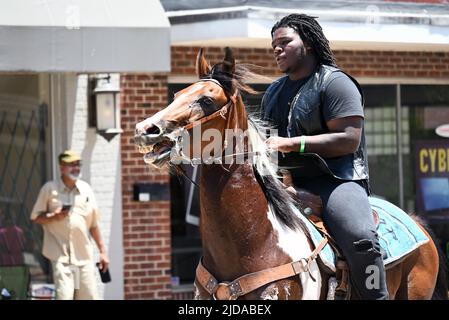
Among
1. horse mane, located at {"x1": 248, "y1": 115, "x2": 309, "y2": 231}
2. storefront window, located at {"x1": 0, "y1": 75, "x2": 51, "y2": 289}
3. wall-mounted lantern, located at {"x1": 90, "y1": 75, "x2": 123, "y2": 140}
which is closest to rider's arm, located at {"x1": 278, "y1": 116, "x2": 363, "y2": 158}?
horse mane, located at {"x1": 248, "y1": 115, "x2": 309, "y2": 231}

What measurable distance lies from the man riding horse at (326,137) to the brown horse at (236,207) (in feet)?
0.76

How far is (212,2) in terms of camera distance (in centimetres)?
1134

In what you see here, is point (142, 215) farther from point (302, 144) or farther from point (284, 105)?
point (302, 144)

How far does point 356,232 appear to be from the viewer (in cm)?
587

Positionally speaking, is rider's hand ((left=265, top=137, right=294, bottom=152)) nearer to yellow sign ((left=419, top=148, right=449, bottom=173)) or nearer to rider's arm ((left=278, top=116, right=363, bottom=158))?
rider's arm ((left=278, top=116, right=363, bottom=158))

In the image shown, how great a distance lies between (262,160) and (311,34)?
87cm

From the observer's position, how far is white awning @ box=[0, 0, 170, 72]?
31.7 feet

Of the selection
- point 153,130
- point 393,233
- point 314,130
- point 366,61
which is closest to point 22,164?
point 366,61

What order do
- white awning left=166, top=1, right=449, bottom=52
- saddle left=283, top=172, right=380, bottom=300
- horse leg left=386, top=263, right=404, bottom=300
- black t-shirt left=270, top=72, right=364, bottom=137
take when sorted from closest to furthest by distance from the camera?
black t-shirt left=270, top=72, right=364, bottom=137 < saddle left=283, top=172, right=380, bottom=300 < horse leg left=386, top=263, right=404, bottom=300 < white awning left=166, top=1, right=449, bottom=52

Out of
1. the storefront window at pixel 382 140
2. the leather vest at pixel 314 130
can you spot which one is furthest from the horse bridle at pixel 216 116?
the storefront window at pixel 382 140

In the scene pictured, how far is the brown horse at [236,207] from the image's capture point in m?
5.51

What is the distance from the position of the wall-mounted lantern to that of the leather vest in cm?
524

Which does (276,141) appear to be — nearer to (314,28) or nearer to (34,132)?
(314,28)

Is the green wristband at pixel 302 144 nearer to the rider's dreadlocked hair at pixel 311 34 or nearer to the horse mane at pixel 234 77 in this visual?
the horse mane at pixel 234 77
